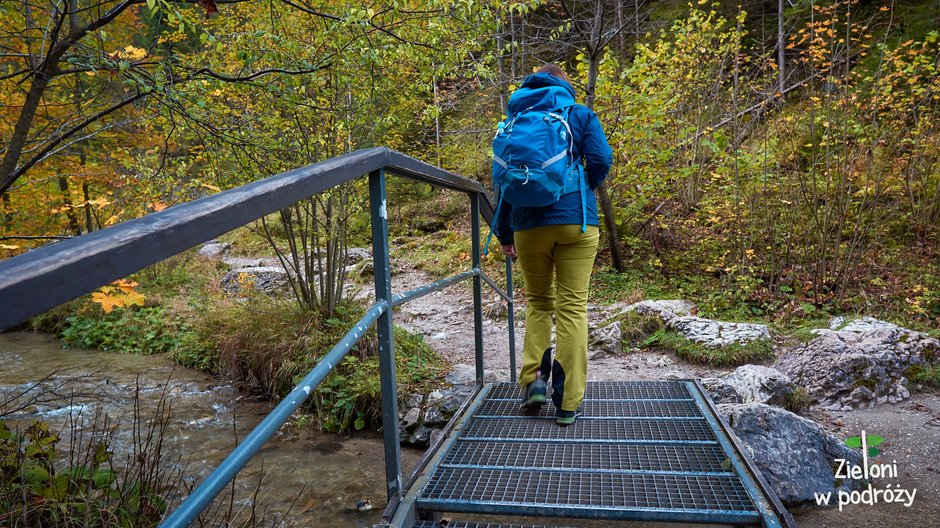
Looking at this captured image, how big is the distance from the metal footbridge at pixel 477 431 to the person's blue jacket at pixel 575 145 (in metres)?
0.44

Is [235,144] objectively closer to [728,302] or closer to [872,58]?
[728,302]

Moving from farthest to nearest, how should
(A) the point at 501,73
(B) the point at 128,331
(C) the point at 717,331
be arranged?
(A) the point at 501,73, (B) the point at 128,331, (C) the point at 717,331

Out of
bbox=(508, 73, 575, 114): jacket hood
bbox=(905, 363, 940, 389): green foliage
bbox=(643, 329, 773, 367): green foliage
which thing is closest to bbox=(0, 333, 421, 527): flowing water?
bbox=(508, 73, 575, 114): jacket hood

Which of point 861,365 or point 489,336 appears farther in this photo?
point 489,336

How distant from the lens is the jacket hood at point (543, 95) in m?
2.79

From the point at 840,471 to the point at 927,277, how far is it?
3.93 meters

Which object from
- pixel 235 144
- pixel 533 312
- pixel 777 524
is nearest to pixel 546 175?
pixel 533 312

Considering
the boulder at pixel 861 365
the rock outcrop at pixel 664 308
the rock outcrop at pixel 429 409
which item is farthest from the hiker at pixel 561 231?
the rock outcrop at pixel 664 308

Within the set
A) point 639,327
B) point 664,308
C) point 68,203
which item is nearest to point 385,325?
point 639,327

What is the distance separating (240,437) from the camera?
4641 millimetres

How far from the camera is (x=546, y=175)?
2604 mm

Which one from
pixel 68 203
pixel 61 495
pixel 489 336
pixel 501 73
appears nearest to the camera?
pixel 61 495

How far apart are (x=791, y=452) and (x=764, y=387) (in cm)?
98

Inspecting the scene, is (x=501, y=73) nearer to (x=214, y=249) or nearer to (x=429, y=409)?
(x=429, y=409)
